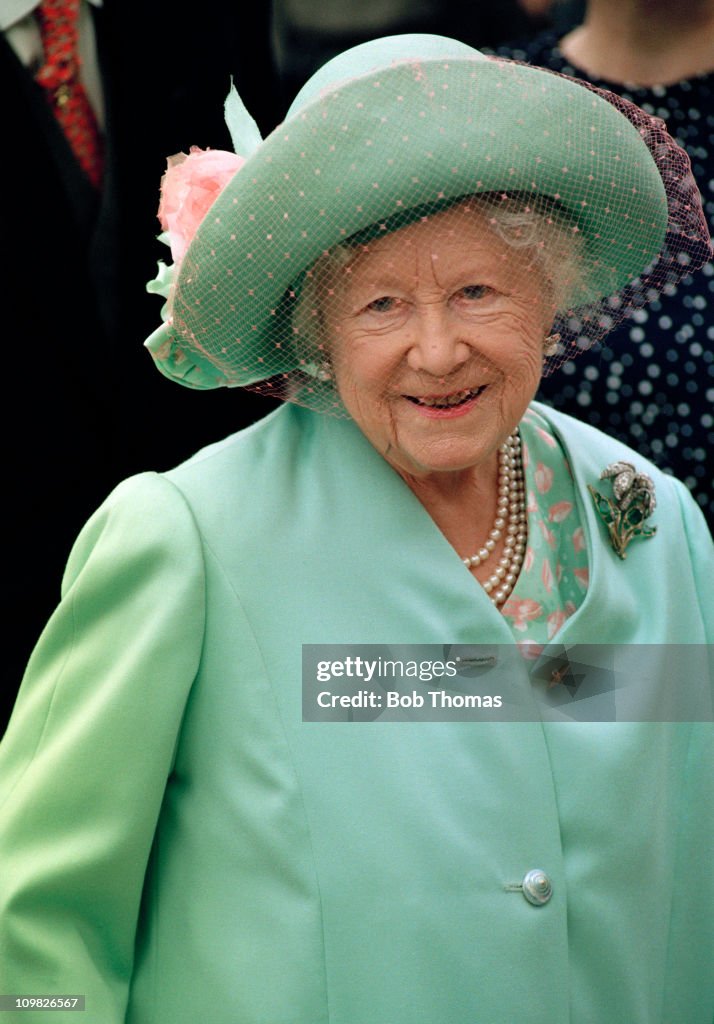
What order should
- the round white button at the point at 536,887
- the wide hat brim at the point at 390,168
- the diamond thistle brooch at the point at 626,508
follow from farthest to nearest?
the diamond thistle brooch at the point at 626,508, the round white button at the point at 536,887, the wide hat brim at the point at 390,168

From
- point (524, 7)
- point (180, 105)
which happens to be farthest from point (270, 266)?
point (524, 7)

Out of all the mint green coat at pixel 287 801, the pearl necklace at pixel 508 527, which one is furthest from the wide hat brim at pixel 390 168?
the pearl necklace at pixel 508 527

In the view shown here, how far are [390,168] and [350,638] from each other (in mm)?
679

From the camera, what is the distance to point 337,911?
1948 millimetres

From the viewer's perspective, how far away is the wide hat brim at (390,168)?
1.84m

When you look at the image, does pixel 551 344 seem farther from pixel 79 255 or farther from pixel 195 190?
pixel 79 255

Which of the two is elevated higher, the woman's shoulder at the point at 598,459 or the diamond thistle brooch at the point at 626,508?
the woman's shoulder at the point at 598,459

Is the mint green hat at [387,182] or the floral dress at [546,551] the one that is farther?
the floral dress at [546,551]

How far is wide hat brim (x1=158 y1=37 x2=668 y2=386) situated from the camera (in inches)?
72.5

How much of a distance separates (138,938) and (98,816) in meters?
0.24

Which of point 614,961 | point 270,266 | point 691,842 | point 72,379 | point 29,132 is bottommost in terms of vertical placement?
point 614,961

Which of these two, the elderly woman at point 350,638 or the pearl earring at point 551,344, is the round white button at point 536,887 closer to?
the elderly woman at point 350,638

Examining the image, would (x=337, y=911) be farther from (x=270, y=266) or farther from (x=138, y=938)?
(x=270, y=266)

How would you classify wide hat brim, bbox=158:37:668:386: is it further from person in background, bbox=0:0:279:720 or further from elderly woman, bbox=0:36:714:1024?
person in background, bbox=0:0:279:720
